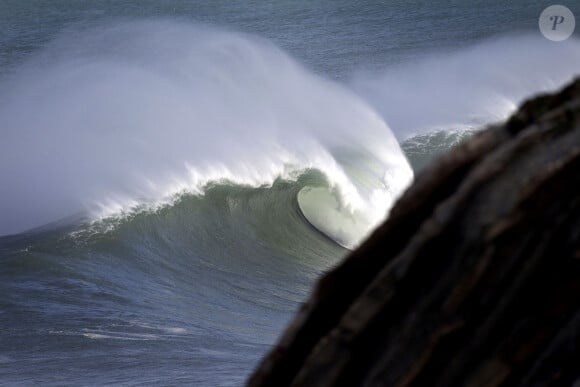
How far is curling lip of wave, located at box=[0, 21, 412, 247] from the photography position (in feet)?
62.2

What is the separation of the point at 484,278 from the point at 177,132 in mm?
19229

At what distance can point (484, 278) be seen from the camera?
2.46 m

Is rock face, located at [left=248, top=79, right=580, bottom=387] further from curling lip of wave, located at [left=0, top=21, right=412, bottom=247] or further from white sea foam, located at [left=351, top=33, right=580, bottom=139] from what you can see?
white sea foam, located at [left=351, top=33, right=580, bottom=139]

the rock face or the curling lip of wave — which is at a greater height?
the rock face

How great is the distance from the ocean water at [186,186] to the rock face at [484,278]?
6.02m

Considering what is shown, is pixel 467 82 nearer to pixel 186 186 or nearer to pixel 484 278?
pixel 186 186

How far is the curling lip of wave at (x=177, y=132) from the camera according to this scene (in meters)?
19.0

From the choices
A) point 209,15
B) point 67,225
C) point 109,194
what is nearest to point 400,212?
point 67,225

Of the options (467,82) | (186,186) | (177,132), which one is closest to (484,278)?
(186,186)

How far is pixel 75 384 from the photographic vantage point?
375 inches

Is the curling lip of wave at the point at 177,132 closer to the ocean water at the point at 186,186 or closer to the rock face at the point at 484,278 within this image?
the ocean water at the point at 186,186

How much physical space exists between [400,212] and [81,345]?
884 cm

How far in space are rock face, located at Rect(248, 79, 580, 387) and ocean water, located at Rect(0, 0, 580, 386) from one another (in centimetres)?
602

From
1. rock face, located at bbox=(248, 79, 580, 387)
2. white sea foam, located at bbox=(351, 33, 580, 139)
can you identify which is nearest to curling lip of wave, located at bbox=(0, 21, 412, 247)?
white sea foam, located at bbox=(351, 33, 580, 139)
